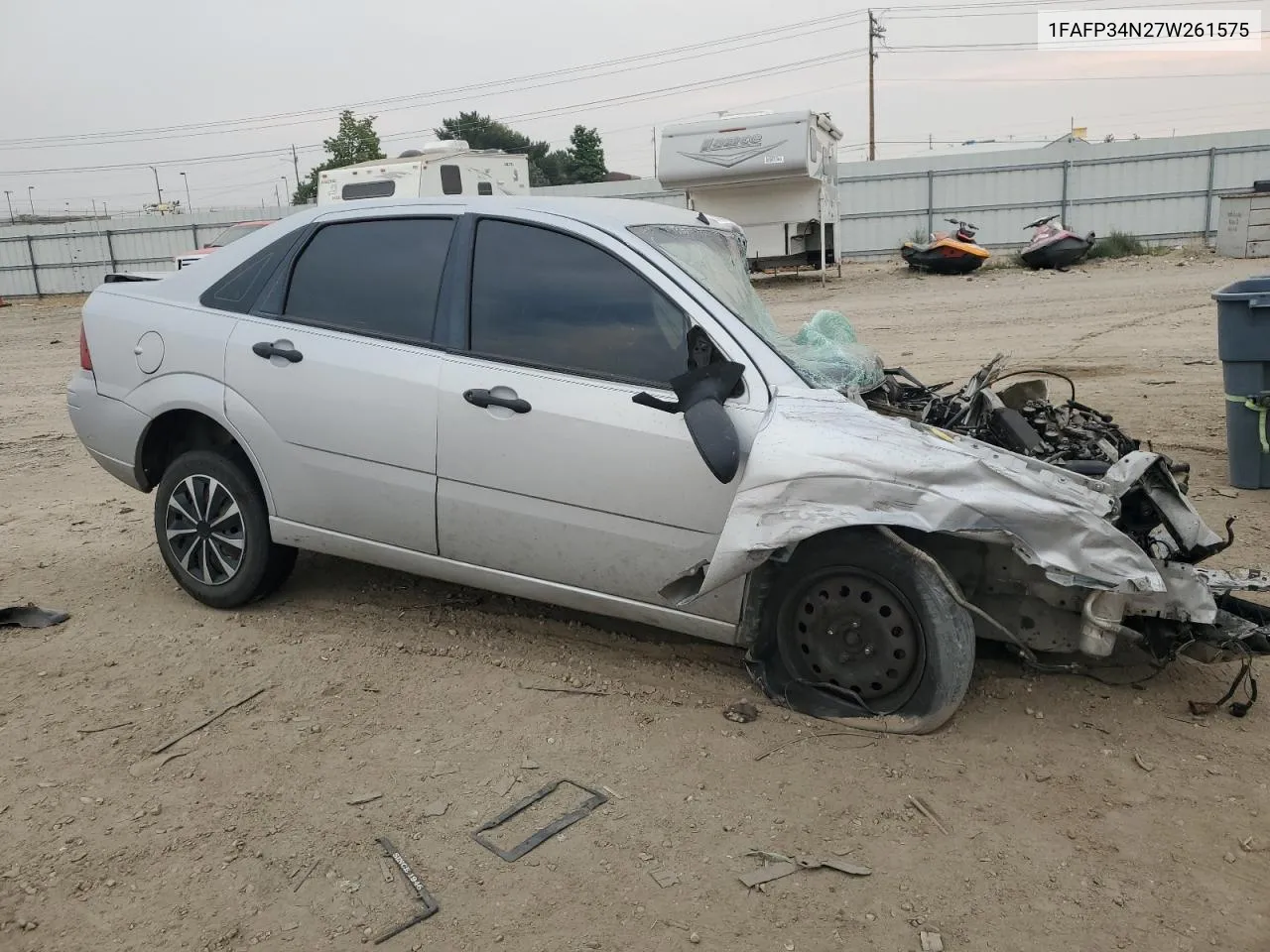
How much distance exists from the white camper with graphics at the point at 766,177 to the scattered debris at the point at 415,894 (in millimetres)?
16852

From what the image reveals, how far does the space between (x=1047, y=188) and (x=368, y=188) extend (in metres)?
17.4

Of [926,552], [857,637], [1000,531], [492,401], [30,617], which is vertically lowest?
[30,617]

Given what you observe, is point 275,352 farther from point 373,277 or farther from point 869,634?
point 869,634

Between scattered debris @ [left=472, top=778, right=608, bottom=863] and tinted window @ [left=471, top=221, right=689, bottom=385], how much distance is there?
1418 mm

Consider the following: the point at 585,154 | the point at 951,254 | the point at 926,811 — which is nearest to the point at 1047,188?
the point at 951,254

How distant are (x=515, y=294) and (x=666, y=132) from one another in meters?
16.7

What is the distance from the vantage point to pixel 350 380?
4.09 m

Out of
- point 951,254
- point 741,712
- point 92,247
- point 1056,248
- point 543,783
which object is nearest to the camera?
point 543,783

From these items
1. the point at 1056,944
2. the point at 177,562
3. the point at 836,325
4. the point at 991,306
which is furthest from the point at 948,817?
the point at 991,306

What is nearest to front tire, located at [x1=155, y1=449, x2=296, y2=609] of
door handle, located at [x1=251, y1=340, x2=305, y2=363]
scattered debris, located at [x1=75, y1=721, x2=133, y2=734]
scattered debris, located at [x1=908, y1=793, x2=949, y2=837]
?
door handle, located at [x1=251, y1=340, x2=305, y2=363]

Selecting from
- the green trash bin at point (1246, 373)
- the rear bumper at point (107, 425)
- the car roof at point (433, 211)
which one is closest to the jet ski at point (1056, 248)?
the green trash bin at point (1246, 373)

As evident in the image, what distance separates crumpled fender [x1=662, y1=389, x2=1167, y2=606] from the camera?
308 cm

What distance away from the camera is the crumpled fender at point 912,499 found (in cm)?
308

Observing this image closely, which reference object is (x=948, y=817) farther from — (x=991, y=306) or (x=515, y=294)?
(x=991, y=306)
